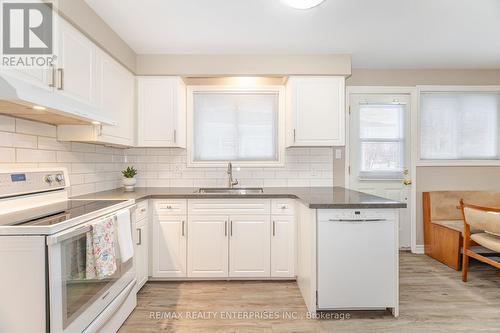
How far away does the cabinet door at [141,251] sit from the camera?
2.50 metres

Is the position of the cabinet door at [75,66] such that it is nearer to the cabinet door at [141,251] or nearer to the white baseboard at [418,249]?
the cabinet door at [141,251]

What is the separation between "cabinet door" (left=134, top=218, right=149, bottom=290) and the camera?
2500 millimetres

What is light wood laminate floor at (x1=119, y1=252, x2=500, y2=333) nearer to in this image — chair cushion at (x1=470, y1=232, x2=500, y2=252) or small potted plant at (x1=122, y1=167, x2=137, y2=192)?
chair cushion at (x1=470, y1=232, x2=500, y2=252)

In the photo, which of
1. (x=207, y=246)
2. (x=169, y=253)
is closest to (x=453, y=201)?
(x=207, y=246)

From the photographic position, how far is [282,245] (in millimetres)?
2838

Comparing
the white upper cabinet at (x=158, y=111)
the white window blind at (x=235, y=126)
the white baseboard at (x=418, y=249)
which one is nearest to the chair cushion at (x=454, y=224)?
the white baseboard at (x=418, y=249)

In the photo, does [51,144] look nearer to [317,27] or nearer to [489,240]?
[317,27]

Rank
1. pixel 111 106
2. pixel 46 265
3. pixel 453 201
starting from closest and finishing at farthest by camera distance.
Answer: pixel 46 265 < pixel 111 106 < pixel 453 201

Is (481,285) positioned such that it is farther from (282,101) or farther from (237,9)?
(237,9)

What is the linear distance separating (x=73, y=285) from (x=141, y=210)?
112 centimetres

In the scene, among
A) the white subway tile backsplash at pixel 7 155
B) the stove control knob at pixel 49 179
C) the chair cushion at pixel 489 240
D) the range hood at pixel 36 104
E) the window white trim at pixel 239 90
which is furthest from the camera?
the window white trim at pixel 239 90

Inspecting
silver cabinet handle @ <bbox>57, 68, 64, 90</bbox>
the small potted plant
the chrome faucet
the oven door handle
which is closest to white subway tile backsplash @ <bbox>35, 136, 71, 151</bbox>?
silver cabinet handle @ <bbox>57, 68, 64, 90</bbox>

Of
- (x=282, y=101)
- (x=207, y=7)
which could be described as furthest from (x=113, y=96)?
(x=282, y=101)

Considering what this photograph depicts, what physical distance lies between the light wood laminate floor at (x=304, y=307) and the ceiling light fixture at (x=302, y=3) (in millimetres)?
2006
